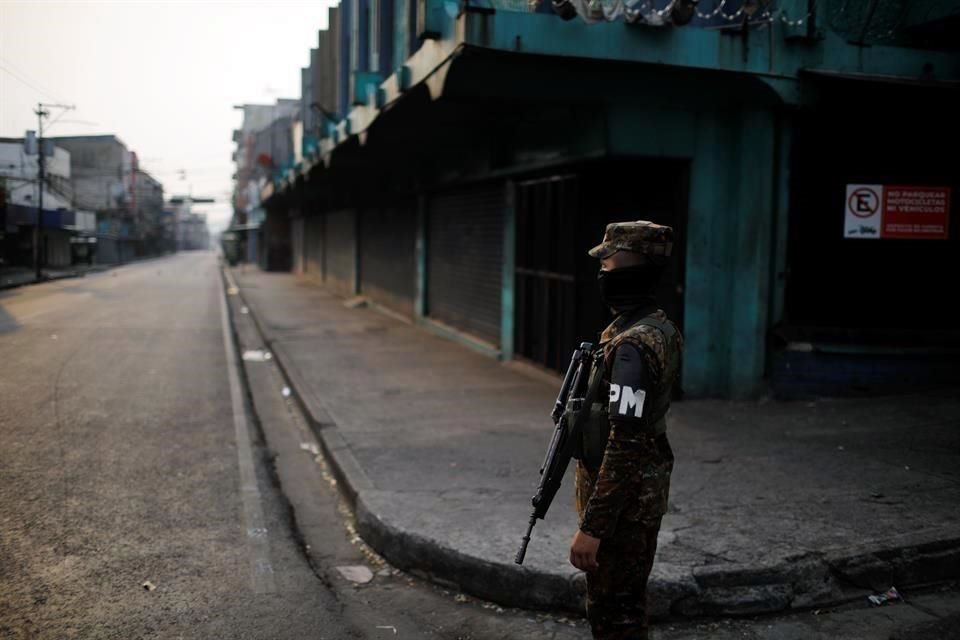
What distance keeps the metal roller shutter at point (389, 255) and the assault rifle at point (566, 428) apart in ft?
49.7

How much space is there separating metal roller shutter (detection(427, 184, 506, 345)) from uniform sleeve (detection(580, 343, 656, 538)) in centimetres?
1001

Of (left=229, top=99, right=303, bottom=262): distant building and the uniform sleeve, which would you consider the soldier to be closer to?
the uniform sleeve

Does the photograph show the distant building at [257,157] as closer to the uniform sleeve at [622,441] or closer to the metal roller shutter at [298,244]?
the metal roller shutter at [298,244]

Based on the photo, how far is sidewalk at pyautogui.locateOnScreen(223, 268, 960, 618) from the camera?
4.35m

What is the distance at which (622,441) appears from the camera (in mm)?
2848

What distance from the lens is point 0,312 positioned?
19.8m

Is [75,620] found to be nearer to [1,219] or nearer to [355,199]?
[355,199]

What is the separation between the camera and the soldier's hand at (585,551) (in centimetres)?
282

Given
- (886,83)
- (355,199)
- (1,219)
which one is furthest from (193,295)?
(886,83)

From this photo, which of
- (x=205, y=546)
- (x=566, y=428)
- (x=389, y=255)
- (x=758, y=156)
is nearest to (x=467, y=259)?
(x=389, y=255)

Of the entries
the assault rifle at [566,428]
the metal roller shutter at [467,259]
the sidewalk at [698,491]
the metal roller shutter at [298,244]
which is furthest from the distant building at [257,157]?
the assault rifle at [566,428]

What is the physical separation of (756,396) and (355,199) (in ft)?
56.9

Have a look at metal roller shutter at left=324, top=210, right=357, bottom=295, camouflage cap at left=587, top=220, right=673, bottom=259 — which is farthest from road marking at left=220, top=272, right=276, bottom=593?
metal roller shutter at left=324, top=210, right=357, bottom=295

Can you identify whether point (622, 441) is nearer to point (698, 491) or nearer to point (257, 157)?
point (698, 491)
